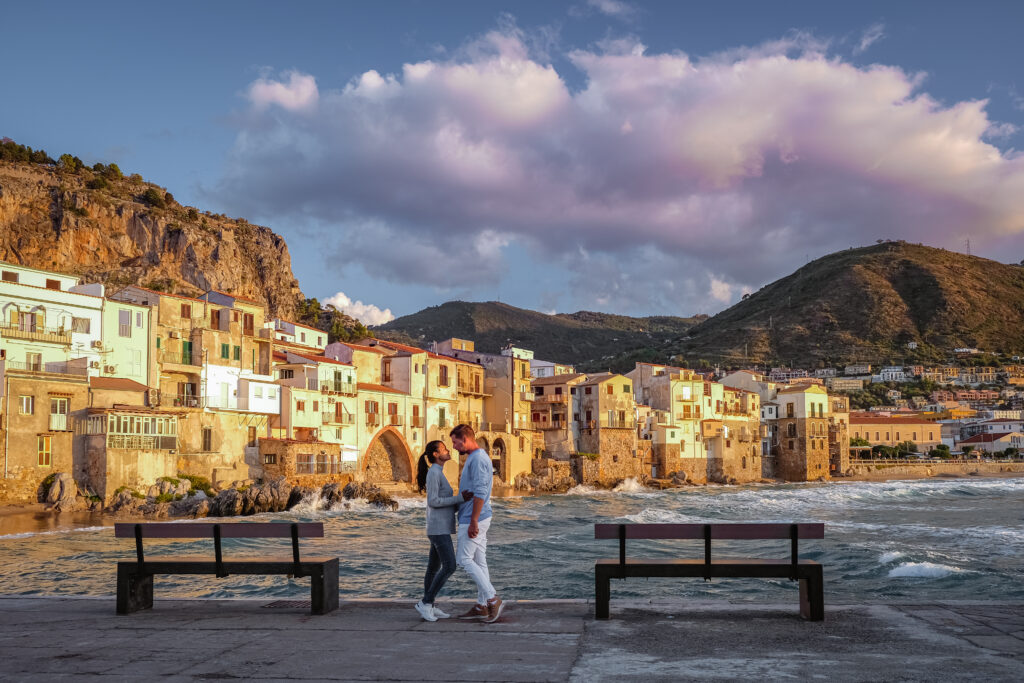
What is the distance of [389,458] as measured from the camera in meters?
62.1

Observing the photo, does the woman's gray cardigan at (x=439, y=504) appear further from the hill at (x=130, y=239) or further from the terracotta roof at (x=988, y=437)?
the terracotta roof at (x=988, y=437)

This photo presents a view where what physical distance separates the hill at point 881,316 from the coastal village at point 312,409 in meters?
45.1

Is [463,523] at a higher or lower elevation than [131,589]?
higher

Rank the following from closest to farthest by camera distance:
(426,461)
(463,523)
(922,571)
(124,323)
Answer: (463,523)
(426,461)
(922,571)
(124,323)

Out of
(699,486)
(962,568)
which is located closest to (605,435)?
(699,486)

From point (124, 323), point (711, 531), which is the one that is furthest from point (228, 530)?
point (124, 323)

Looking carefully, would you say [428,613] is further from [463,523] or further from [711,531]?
[711,531]

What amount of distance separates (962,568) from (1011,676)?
17610mm

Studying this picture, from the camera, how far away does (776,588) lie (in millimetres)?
18703

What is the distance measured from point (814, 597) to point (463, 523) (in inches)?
144

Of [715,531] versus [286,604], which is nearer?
[715,531]

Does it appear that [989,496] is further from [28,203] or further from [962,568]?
[28,203]

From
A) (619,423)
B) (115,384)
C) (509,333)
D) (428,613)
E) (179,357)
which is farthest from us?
(509,333)

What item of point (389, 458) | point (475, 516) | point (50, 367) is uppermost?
point (50, 367)
